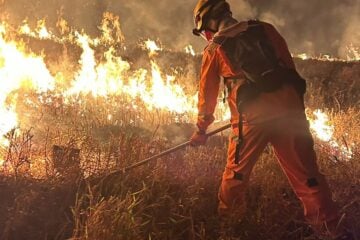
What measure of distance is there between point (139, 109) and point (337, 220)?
5414 mm

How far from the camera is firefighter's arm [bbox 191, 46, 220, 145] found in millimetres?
4047

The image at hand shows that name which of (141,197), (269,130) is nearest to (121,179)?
(141,197)

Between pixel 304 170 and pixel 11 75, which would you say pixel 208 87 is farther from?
pixel 11 75

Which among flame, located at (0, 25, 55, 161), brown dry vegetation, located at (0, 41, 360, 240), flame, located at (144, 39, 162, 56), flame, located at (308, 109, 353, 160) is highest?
flame, located at (144, 39, 162, 56)

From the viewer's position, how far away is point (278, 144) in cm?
383

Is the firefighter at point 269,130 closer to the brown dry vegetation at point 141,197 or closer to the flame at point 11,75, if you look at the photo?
the brown dry vegetation at point 141,197

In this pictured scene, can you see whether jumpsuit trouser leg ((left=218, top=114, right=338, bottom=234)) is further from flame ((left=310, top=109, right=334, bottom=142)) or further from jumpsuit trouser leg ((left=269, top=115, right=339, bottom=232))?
flame ((left=310, top=109, right=334, bottom=142))

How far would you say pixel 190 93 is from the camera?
10609 mm

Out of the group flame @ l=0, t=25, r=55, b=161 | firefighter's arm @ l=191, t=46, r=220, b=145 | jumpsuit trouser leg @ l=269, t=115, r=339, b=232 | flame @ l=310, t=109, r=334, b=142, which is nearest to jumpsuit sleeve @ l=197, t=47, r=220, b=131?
firefighter's arm @ l=191, t=46, r=220, b=145

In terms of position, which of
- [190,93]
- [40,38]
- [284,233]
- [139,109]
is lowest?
[284,233]

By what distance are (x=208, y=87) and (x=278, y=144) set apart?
32.0 inches

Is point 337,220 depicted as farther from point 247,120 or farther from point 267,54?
point 267,54

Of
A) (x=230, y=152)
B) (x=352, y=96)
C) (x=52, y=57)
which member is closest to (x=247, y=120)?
(x=230, y=152)

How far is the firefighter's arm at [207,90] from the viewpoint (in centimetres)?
405
